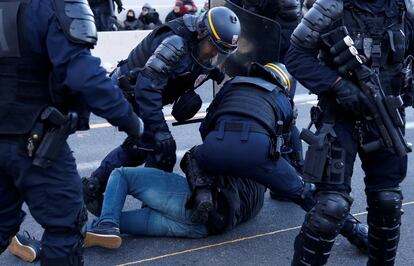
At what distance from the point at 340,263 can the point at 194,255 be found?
0.83 meters

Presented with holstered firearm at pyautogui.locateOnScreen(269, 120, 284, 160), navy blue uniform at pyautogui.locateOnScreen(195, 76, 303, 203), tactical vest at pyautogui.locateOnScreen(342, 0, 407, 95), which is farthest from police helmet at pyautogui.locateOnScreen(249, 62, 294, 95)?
tactical vest at pyautogui.locateOnScreen(342, 0, 407, 95)

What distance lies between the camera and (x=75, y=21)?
2428 mm

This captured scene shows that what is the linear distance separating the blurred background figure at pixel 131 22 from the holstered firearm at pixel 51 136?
31.1 feet

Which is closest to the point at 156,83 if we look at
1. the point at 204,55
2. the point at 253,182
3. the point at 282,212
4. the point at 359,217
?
A: the point at 204,55

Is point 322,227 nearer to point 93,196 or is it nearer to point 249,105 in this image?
point 249,105

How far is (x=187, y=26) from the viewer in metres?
3.93

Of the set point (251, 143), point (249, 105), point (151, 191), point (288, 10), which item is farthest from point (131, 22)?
point (251, 143)

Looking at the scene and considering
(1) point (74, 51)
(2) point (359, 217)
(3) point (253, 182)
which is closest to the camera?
(1) point (74, 51)

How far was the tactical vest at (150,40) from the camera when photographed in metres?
3.91

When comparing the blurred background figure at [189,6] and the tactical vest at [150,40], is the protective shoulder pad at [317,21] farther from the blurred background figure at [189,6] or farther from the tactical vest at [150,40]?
the blurred background figure at [189,6]

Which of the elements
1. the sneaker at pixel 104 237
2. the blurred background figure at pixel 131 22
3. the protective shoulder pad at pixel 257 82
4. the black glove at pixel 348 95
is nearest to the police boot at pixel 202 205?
the sneaker at pixel 104 237

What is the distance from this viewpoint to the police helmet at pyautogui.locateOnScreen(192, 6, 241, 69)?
12.5 feet

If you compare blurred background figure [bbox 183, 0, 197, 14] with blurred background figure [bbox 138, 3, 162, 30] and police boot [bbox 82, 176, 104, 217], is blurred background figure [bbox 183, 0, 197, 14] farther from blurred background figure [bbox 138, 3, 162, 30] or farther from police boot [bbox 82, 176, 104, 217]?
police boot [bbox 82, 176, 104, 217]

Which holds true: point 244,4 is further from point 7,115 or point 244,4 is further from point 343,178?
point 7,115
